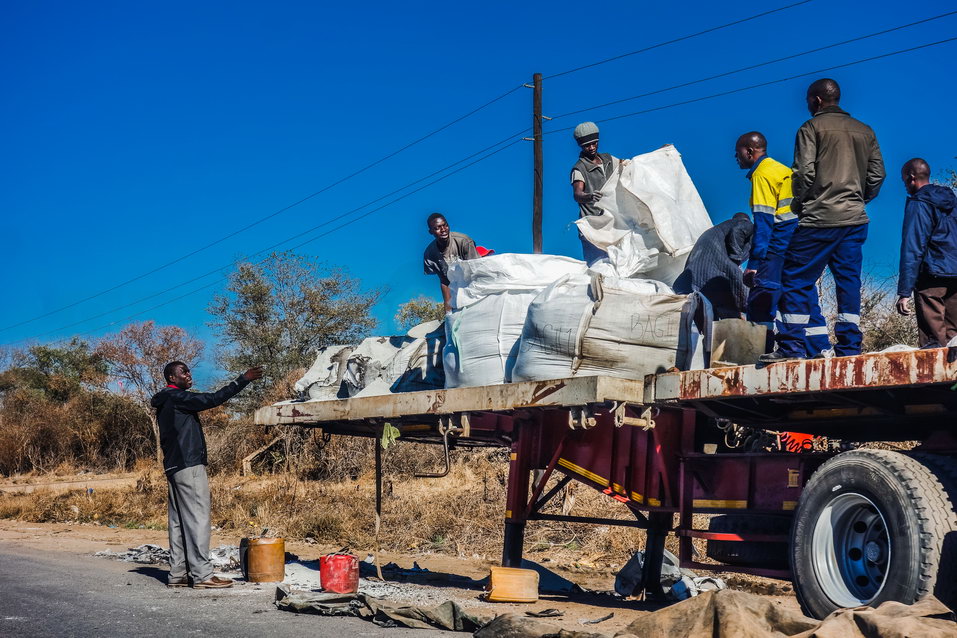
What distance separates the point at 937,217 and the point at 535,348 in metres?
2.42

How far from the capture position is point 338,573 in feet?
24.1

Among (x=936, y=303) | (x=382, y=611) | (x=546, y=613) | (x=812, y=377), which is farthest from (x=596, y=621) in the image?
(x=936, y=303)

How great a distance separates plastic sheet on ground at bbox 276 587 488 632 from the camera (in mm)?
5656

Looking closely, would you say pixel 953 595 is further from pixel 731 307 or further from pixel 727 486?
pixel 731 307

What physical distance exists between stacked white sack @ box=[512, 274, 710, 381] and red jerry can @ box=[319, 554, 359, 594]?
2335mm

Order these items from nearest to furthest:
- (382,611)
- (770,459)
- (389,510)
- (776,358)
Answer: (776,358) → (770,459) → (382,611) → (389,510)

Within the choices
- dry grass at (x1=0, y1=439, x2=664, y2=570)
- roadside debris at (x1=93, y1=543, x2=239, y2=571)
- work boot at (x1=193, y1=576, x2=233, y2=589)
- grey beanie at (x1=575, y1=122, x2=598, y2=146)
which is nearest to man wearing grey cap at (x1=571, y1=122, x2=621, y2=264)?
grey beanie at (x1=575, y1=122, x2=598, y2=146)

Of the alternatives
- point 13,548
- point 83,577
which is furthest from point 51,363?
point 83,577

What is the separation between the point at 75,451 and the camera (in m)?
26.8

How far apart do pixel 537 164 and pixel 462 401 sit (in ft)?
41.2

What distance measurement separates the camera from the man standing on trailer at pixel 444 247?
8.80m

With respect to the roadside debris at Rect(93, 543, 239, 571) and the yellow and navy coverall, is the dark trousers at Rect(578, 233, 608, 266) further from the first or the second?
the roadside debris at Rect(93, 543, 239, 571)

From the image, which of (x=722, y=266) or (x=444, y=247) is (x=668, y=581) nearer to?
(x=722, y=266)

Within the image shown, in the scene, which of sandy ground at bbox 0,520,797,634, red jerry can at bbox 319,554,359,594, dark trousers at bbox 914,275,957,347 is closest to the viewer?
dark trousers at bbox 914,275,957,347
